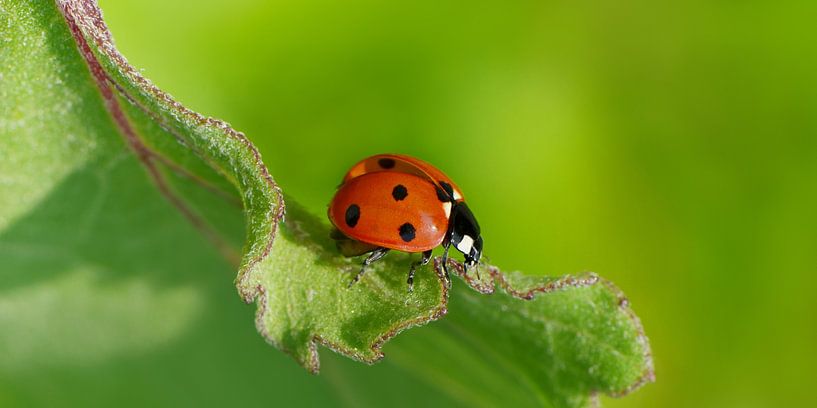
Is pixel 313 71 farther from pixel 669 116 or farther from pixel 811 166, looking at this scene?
pixel 811 166

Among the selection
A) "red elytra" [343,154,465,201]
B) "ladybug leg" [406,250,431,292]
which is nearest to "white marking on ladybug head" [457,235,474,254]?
"red elytra" [343,154,465,201]

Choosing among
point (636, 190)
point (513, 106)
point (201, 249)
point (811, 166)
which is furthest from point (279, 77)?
point (811, 166)

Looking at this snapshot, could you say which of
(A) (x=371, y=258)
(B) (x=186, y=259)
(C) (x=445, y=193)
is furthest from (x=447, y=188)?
(B) (x=186, y=259)

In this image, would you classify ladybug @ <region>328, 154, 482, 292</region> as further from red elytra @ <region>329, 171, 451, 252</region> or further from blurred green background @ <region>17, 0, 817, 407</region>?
blurred green background @ <region>17, 0, 817, 407</region>

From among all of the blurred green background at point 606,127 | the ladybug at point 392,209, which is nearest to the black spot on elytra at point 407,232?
the ladybug at point 392,209

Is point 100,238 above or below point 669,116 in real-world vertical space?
below
